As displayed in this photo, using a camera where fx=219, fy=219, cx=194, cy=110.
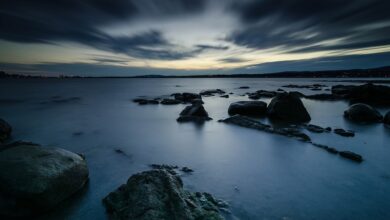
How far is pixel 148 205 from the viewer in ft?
13.1

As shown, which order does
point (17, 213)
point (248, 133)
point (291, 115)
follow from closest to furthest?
1. point (17, 213)
2. point (248, 133)
3. point (291, 115)

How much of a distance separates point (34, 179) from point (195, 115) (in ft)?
39.2

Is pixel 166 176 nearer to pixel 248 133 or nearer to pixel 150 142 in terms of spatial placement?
pixel 150 142

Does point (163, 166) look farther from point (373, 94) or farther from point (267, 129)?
point (373, 94)

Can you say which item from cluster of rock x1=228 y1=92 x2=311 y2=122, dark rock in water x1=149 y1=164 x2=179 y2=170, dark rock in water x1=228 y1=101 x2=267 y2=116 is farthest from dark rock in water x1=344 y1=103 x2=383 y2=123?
dark rock in water x1=149 y1=164 x2=179 y2=170

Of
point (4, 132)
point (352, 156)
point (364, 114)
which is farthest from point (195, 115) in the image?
point (364, 114)

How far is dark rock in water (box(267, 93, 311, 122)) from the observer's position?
48.5ft

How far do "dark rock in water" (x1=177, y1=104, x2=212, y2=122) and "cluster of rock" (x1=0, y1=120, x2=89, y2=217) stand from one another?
10167 mm

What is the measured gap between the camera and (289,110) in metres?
14.9

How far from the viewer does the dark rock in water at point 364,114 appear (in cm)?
1404

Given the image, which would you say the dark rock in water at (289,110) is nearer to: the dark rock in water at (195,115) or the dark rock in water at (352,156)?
the dark rock in water at (195,115)

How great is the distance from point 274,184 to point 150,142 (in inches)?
247

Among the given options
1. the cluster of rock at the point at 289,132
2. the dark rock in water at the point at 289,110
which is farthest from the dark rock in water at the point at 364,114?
the cluster of rock at the point at 289,132

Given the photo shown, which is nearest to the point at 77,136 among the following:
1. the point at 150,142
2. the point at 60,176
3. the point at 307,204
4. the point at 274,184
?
the point at 150,142
